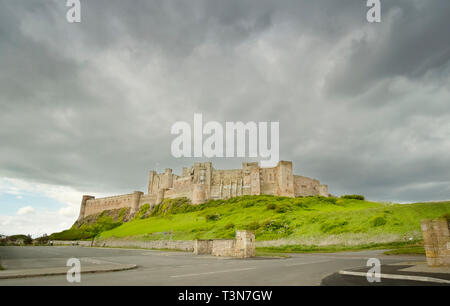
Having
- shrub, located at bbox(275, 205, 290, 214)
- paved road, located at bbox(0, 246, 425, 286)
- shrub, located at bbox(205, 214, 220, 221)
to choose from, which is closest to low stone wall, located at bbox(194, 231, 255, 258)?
paved road, located at bbox(0, 246, 425, 286)

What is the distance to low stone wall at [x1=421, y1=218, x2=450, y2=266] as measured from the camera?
32.8 feet

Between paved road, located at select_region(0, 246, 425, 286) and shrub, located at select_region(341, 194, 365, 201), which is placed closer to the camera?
paved road, located at select_region(0, 246, 425, 286)

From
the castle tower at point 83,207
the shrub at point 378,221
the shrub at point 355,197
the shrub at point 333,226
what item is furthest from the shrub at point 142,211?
the shrub at point 378,221

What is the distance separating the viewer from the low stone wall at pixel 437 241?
10.0 metres

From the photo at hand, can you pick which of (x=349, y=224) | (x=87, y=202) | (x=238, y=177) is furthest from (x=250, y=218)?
(x=87, y=202)

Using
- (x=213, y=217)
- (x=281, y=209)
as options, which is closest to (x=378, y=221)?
(x=281, y=209)

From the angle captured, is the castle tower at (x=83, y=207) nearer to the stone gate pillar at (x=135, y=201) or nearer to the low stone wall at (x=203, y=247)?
the stone gate pillar at (x=135, y=201)

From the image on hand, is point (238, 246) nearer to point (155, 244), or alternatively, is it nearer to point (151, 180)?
point (155, 244)

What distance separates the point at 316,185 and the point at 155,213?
58458 mm

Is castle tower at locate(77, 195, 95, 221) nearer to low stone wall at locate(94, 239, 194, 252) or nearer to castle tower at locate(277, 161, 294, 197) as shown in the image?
low stone wall at locate(94, 239, 194, 252)

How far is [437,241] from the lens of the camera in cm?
1023

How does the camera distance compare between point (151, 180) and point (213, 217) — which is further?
point (151, 180)

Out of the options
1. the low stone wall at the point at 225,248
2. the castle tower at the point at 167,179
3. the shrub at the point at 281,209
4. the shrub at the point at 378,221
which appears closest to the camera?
the low stone wall at the point at 225,248
